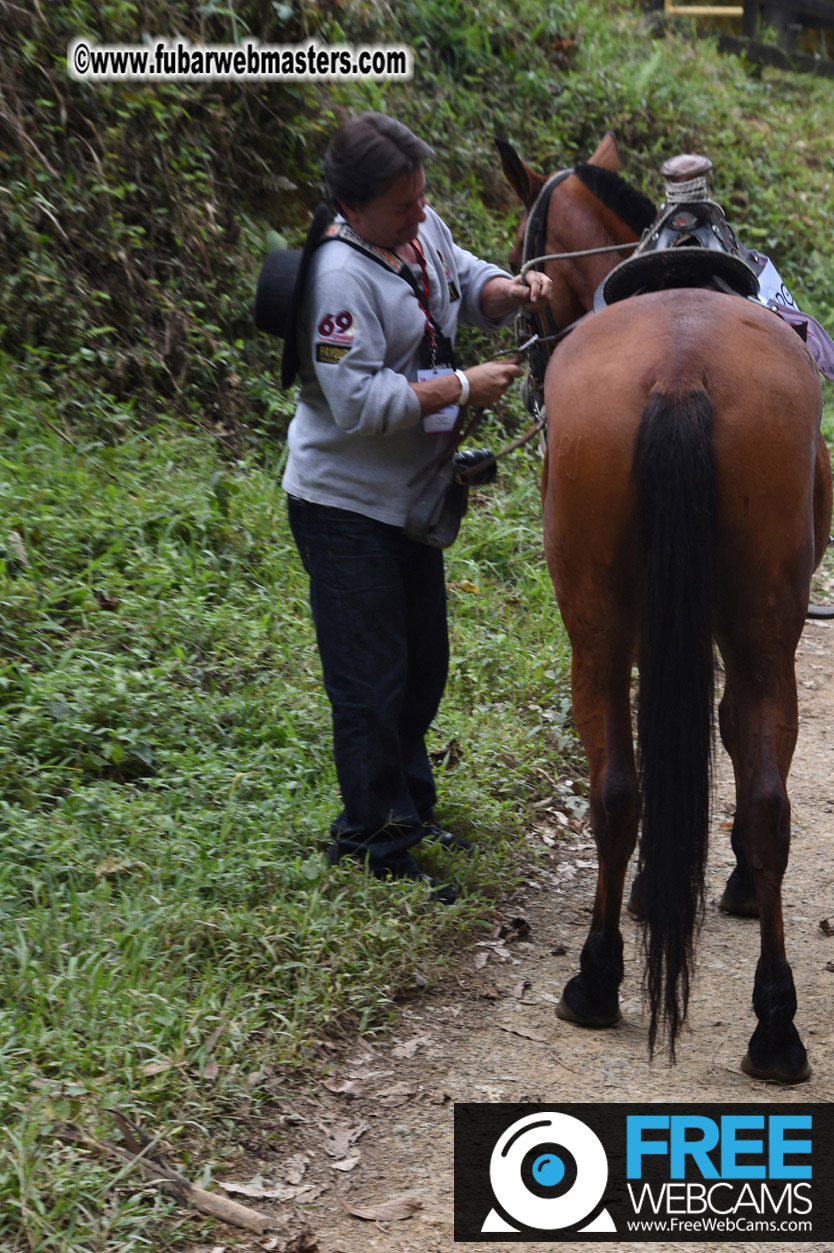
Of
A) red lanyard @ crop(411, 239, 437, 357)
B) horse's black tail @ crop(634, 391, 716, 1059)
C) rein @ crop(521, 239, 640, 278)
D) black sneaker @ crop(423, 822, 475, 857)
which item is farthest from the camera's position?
black sneaker @ crop(423, 822, 475, 857)

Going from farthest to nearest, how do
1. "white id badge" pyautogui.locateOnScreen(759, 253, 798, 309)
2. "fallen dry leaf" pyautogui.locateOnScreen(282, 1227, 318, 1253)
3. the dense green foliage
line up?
1. "white id badge" pyautogui.locateOnScreen(759, 253, 798, 309)
2. the dense green foliage
3. "fallen dry leaf" pyautogui.locateOnScreen(282, 1227, 318, 1253)

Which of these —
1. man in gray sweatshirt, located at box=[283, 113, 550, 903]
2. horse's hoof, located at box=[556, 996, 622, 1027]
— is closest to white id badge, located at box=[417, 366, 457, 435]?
man in gray sweatshirt, located at box=[283, 113, 550, 903]

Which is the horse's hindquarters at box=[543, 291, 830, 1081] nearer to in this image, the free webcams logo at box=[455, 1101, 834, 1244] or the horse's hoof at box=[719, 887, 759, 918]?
the free webcams logo at box=[455, 1101, 834, 1244]

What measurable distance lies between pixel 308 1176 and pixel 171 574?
280cm

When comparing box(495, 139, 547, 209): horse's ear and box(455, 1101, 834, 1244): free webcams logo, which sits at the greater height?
box(495, 139, 547, 209): horse's ear

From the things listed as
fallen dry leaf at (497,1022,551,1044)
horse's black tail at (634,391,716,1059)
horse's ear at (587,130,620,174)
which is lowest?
fallen dry leaf at (497,1022,551,1044)

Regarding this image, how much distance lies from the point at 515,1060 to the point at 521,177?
279 centimetres

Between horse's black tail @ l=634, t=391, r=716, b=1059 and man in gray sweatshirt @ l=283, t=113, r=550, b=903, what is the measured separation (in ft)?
2.81

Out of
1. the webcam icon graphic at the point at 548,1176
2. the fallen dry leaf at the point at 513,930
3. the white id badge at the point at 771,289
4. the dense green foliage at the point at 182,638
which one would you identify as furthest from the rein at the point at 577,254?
the webcam icon graphic at the point at 548,1176

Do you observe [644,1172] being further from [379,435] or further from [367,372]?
[367,372]

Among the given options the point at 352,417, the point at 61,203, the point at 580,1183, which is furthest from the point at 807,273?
the point at 580,1183

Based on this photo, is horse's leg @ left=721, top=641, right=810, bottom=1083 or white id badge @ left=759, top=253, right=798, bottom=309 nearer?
horse's leg @ left=721, top=641, right=810, bottom=1083

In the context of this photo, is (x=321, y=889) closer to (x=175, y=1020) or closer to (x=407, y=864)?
(x=407, y=864)

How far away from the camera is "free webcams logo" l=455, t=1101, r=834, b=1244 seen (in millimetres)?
2338
